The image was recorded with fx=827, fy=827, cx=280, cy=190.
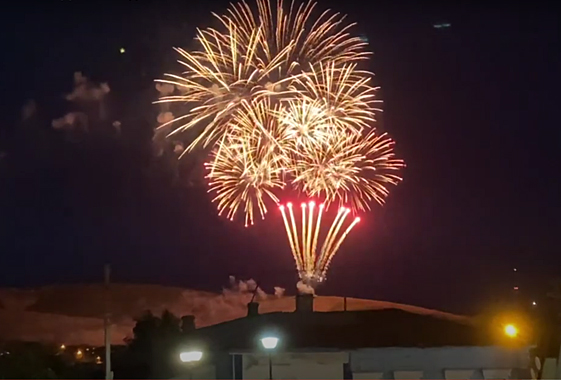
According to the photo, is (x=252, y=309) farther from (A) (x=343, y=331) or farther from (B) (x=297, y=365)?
(B) (x=297, y=365)

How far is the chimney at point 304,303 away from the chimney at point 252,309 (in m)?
0.54

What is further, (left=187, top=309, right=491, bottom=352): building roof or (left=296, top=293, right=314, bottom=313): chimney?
(left=296, top=293, right=314, bottom=313): chimney

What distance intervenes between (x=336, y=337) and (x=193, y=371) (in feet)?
6.23

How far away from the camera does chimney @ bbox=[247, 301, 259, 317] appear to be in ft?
34.5

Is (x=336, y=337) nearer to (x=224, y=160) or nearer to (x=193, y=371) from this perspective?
(x=193, y=371)

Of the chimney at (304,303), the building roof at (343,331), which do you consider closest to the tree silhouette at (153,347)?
the building roof at (343,331)

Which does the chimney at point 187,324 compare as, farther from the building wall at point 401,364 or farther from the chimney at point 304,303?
the building wall at point 401,364

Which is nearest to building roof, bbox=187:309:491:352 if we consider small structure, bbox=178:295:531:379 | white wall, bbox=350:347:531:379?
small structure, bbox=178:295:531:379

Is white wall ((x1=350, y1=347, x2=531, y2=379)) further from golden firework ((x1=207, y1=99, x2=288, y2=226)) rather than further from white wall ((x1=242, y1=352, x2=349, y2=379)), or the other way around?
golden firework ((x1=207, y1=99, x2=288, y2=226))

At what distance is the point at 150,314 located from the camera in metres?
10.9

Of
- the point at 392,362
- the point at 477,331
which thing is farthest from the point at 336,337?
the point at 477,331

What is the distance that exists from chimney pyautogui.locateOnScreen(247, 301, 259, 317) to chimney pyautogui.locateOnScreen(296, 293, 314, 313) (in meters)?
0.54

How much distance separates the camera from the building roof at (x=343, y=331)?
940cm

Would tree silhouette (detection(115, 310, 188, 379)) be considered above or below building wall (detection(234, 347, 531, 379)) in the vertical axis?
above
